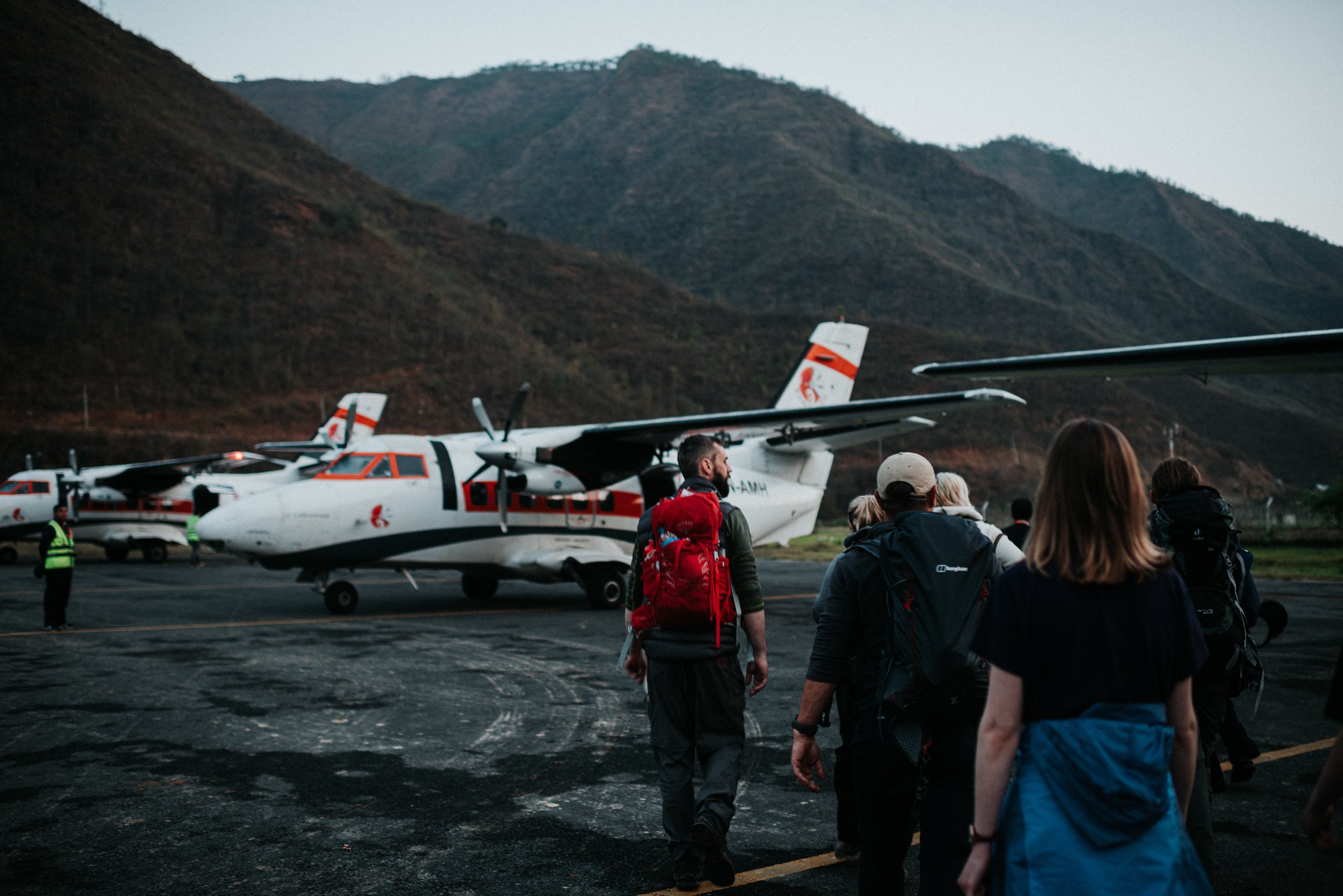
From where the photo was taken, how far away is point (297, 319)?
162 ft

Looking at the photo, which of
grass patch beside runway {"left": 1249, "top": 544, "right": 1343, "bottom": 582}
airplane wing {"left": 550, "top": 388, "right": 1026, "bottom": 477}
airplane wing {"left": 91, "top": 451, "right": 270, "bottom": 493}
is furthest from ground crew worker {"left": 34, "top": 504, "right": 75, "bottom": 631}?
grass patch beside runway {"left": 1249, "top": 544, "right": 1343, "bottom": 582}

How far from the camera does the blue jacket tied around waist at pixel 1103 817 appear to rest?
82.1 inches

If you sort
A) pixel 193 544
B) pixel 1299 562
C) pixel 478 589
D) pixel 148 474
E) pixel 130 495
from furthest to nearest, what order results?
pixel 130 495
pixel 148 474
pixel 193 544
pixel 1299 562
pixel 478 589

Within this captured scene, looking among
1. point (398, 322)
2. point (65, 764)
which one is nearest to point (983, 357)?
point (398, 322)

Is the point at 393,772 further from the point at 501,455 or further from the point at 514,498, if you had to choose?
the point at 514,498

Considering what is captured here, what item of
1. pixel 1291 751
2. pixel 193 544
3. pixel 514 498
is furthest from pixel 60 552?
pixel 193 544

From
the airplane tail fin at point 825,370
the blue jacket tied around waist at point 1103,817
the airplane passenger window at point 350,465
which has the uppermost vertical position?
the airplane tail fin at point 825,370

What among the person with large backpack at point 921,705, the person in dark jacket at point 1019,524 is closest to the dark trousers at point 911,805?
the person with large backpack at point 921,705

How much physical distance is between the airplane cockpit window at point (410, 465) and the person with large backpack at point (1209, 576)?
11.7 metres

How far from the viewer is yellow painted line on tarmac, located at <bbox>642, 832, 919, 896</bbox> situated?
13.1ft

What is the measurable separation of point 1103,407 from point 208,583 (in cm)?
5399

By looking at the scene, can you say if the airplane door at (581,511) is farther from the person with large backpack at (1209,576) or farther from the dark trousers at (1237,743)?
the person with large backpack at (1209,576)

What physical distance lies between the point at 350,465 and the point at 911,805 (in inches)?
486

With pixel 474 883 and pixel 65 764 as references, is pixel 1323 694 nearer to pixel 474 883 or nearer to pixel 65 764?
pixel 474 883
